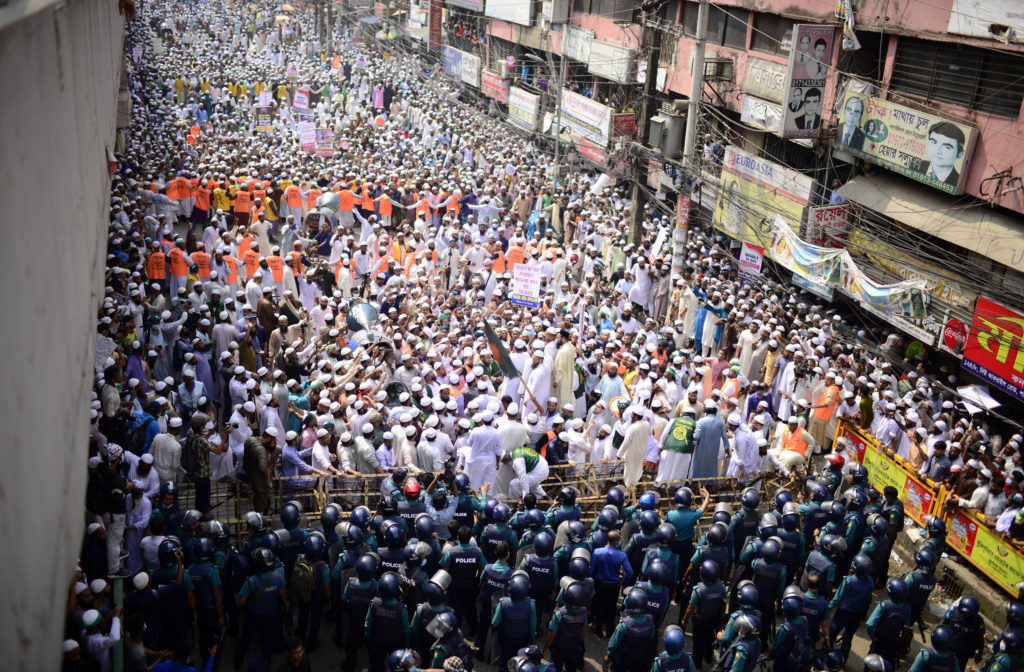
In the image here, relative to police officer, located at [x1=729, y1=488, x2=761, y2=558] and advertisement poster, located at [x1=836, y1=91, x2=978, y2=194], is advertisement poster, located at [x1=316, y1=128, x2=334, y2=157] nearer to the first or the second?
advertisement poster, located at [x1=836, y1=91, x2=978, y2=194]

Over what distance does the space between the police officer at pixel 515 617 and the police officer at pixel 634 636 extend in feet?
2.11

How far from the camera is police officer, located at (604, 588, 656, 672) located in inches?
265

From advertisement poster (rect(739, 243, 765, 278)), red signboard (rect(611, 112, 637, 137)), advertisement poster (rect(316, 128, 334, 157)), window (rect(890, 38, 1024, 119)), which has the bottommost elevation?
advertisement poster (rect(739, 243, 765, 278))

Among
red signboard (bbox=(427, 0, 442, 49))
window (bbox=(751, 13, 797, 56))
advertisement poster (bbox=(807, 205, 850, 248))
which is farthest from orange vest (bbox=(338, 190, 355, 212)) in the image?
red signboard (bbox=(427, 0, 442, 49))

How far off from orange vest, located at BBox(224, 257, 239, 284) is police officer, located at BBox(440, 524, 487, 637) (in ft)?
26.3

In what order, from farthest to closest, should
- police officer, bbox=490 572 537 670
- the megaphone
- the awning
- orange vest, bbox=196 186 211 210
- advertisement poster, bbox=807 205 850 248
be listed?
orange vest, bbox=196 186 211 210, advertisement poster, bbox=807 205 850 248, the megaphone, the awning, police officer, bbox=490 572 537 670

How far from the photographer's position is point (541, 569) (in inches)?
Answer: 294

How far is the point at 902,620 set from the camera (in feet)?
23.9

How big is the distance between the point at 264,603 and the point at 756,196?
42.0ft

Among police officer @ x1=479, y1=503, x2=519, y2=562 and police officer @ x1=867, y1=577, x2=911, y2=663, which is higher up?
police officer @ x1=479, y1=503, x2=519, y2=562

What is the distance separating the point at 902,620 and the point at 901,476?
9.47 ft

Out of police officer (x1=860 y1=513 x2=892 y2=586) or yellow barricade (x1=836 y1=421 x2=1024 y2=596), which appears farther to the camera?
yellow barricade (x1=836 y1=421 x2=1024 y2=596)

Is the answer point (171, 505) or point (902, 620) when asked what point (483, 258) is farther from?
point (902, 620)

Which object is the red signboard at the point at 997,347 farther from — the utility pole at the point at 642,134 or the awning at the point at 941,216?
the utility pole at the point at 642,134
